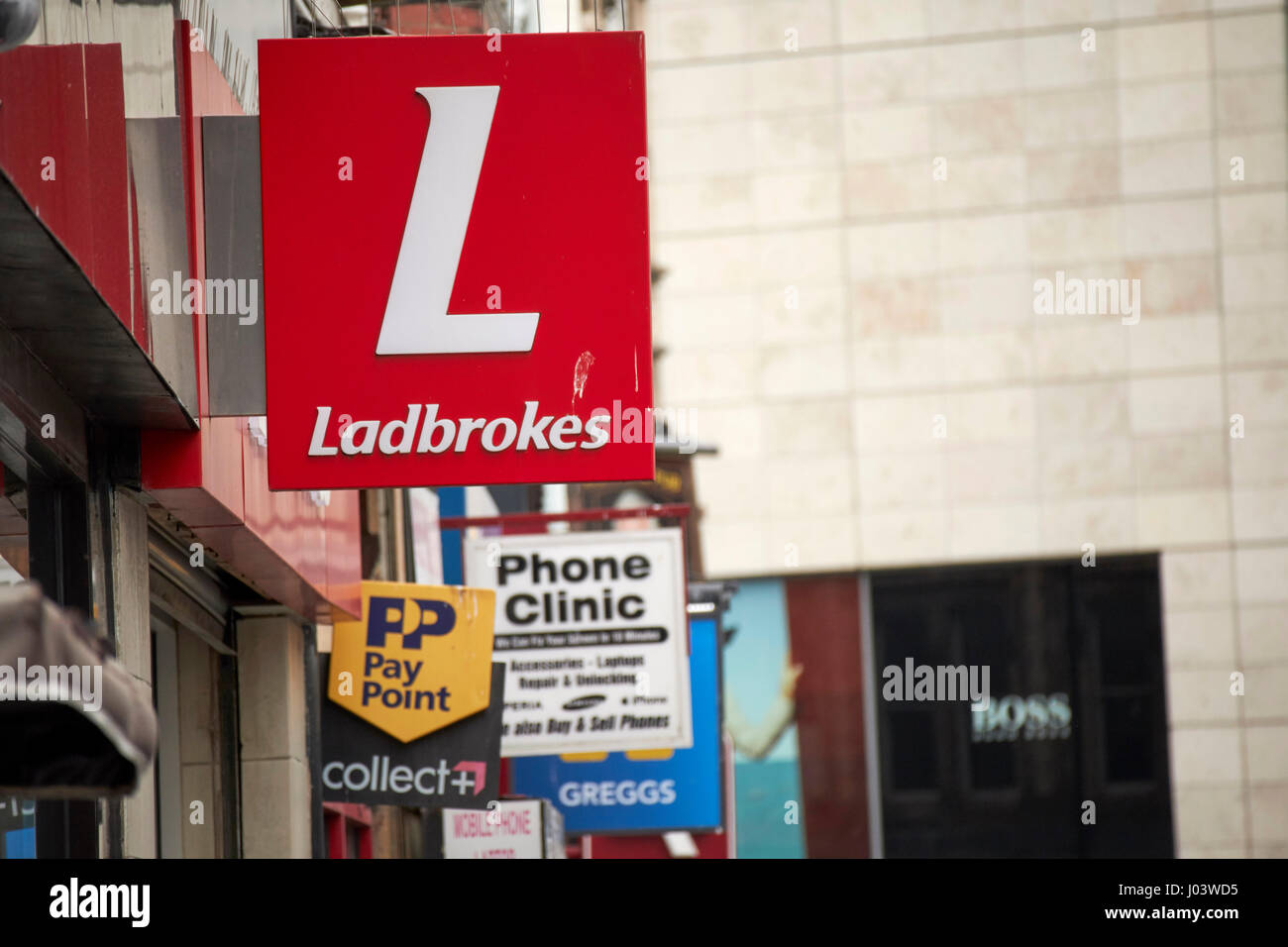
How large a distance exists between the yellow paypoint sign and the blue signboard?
14.1 ft

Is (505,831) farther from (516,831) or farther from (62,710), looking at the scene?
(62,710)

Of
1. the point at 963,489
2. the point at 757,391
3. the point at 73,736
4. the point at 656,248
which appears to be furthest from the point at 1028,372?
the point at 73,736

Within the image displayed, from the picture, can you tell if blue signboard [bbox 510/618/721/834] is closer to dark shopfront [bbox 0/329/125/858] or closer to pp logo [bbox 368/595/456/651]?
pp logo [bbox 368/595/456/651]

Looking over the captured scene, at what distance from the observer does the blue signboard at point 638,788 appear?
14.8 meters

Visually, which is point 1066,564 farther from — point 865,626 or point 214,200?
point 214,200

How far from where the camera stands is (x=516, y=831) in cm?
1400

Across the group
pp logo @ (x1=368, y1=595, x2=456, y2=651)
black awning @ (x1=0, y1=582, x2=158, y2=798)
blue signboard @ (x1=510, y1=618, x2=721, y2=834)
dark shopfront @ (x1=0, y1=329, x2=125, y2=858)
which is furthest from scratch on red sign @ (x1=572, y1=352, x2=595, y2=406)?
blue signboard @ (x1=510, y1=618, x2=721, y2=834)

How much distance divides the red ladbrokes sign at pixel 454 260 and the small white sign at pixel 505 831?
7.86 m

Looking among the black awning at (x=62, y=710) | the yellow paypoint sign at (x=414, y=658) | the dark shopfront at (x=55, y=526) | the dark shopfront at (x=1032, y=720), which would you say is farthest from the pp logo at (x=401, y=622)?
the dark shopfront at (x=1032, y=720)

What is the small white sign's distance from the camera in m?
13.9

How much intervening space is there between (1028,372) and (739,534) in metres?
4.92

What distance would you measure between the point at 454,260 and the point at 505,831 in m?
8.53

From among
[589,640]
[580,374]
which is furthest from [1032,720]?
[580,374]

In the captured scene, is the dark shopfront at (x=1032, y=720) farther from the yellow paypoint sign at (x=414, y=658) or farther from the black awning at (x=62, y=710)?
the black awning at (x=62, y=710)
